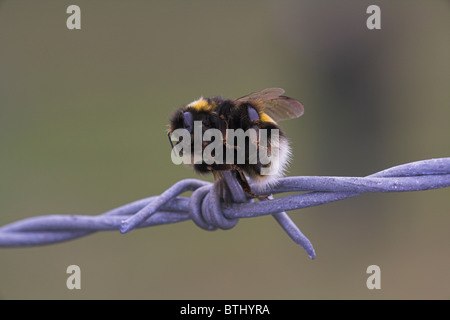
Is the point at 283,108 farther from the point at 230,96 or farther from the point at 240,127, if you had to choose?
the point at 230,96

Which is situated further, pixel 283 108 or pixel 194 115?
pixel 283 108

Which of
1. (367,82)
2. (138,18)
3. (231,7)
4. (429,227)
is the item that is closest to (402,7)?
(367,82)

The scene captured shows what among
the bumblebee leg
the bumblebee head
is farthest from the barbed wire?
the bumblebee head

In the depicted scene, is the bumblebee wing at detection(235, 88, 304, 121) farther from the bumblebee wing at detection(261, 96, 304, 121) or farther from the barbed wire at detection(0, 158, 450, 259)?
the barbed wire at detection(0, 158, 450, 259)

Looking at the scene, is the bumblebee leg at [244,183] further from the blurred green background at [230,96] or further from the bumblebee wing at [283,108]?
the blurred green background at [230,96]

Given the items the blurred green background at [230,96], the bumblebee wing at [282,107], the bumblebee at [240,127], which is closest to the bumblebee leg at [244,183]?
the bumblebee at [240,127]

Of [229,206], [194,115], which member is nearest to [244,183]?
[229,206]
